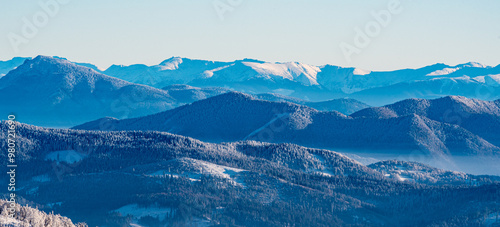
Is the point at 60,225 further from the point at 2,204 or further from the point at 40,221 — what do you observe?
the point at 2,204

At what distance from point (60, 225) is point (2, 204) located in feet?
44.3

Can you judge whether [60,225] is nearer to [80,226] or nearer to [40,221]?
[40,221]

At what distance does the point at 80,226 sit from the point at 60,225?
40.2ft

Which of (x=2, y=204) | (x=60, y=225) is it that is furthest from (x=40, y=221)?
(x=2, y=204)

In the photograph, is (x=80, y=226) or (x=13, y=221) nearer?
(x=13, y=221)

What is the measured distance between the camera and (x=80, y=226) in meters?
147

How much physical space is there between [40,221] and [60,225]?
9.73ft

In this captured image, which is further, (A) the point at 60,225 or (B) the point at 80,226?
(B) the point at 80,226

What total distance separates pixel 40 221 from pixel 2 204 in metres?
11.7

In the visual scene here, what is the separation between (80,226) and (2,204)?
12.8m

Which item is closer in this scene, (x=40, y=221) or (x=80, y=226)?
(x=40, y=221)

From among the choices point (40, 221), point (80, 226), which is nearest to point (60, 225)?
point (40, 221)

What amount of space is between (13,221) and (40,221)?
5014 millimetres

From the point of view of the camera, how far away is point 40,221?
13438 centimetres
